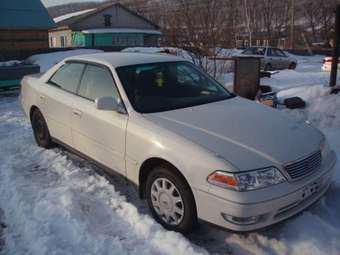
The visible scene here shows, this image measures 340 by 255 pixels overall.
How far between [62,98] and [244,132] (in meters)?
2.51

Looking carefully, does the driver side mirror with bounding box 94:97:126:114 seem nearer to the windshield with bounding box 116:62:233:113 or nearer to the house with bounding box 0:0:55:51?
the windshield with bounding box 116:62:233:113

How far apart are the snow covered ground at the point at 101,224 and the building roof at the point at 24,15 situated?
22.4 meters

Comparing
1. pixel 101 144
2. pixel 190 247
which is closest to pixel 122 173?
pixel 101 144

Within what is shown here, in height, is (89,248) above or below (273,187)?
below

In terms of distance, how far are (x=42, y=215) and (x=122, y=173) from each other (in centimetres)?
86

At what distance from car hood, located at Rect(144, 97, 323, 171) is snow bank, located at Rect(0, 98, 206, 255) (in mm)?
840

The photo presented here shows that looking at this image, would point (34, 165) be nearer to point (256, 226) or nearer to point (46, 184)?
point (46, 184)

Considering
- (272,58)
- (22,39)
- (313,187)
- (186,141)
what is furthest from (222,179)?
(22,39)

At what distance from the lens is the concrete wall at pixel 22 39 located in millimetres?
24922

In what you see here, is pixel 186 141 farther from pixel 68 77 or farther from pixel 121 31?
pixel 121 31

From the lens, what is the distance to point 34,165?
5.23 m

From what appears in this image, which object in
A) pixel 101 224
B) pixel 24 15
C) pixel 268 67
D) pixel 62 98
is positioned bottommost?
pixel 101 224

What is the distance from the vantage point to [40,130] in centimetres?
582

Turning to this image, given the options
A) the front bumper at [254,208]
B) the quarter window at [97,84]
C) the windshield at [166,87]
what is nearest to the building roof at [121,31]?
the quarter window at [97,84]
